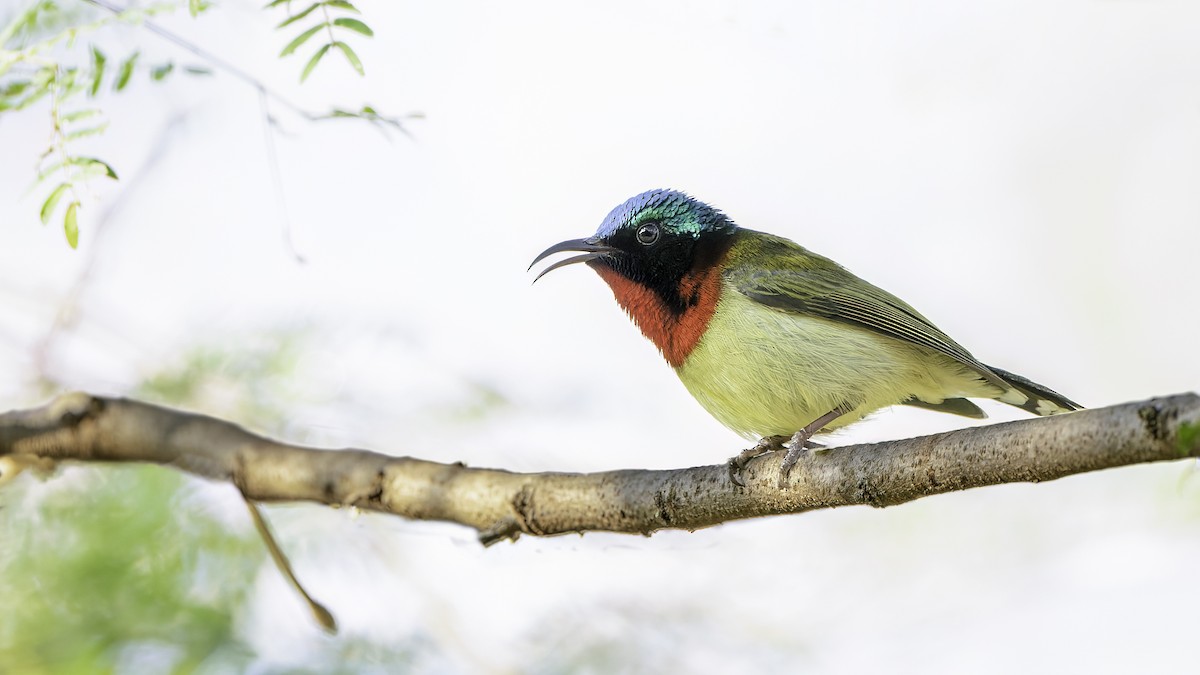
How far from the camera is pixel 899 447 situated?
2852 mm

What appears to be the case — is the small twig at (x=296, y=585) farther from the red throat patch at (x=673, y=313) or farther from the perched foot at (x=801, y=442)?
the red throat patch at (x=673, y=313)

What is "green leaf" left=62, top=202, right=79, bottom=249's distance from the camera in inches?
119

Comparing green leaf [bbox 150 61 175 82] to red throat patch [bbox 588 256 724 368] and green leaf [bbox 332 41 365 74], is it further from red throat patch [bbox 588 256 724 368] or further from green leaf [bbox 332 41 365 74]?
red throat patch [bbox 588 256 724 368]

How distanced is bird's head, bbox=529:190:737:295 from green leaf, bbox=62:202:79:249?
1.96 m

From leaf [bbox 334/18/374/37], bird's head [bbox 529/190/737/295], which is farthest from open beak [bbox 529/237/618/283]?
leaf [bbox 334/18/374/37]

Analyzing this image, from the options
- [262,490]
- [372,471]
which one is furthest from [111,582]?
[372,471]

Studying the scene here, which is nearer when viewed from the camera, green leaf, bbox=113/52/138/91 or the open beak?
green leaf, bbox=113/52/138/91

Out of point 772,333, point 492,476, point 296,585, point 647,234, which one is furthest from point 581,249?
point 296,585

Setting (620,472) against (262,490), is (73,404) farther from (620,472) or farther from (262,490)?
(620,472)

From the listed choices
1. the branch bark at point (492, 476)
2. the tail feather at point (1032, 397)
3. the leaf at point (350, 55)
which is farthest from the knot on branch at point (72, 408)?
the tail feather at point (1032, 397)

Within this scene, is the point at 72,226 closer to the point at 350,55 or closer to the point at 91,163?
the point at 91,163

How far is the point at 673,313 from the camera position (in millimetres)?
4473

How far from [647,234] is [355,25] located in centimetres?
191

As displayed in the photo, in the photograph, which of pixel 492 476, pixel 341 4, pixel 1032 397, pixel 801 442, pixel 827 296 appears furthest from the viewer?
pixel 827 296
